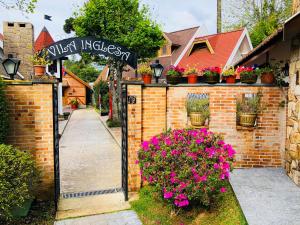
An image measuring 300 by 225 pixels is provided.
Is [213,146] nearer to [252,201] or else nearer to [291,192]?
[252,201]

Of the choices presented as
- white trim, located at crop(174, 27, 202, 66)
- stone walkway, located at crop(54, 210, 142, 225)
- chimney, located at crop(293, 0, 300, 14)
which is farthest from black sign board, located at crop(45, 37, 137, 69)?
white trim, located at crop(174, 27, 202, 66)

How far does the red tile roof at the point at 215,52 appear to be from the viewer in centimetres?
1983

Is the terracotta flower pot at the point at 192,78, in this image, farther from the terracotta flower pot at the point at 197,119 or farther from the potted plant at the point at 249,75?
the potted plant at the point at 249,75

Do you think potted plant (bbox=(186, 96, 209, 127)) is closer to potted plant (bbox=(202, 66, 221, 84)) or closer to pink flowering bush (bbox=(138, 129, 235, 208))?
potted plant (bbox=(202, 66, 221, 84))

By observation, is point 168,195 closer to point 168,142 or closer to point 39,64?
point 168,142

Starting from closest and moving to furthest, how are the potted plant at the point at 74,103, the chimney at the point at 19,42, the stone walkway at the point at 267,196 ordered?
the stone walkway at the point at 267,196 < the chimney at the point at 19,42 < the potted plant at the point at 74,103

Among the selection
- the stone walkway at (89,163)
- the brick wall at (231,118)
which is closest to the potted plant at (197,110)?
the brick wall at (231,118)

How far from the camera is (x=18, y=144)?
203 inches

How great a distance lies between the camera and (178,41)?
2308cm

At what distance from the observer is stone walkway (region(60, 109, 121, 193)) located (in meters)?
6.43

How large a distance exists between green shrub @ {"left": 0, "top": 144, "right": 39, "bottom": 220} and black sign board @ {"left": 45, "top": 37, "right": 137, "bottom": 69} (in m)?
2.23

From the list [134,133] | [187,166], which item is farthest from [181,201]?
[134,133]

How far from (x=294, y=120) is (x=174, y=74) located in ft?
8.18

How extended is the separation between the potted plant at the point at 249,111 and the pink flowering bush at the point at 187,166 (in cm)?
142
